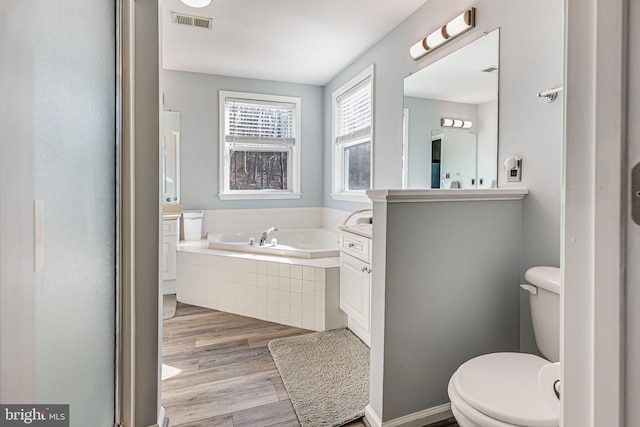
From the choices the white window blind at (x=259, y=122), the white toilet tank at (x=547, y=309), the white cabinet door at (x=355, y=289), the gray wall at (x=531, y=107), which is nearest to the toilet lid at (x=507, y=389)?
the white toilet tank at (x=547, y=309)

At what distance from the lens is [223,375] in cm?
210

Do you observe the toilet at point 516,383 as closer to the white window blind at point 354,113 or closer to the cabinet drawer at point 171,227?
the white window blind at point 354,113

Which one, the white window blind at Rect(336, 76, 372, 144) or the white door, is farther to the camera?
the white window blind at Rect(336, 76, 372, 144)

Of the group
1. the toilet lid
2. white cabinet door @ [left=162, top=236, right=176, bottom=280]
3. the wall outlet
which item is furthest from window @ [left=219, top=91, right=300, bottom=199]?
the toilet lid

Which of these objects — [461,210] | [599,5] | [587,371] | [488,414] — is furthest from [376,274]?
[599,5]

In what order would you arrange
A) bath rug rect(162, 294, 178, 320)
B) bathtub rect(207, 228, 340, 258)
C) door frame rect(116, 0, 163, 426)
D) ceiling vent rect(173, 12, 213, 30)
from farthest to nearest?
bathtub rect(207, 228, 340, 258) → bath rug rect(162, 294, 178, 320) → ceiling vent rect(173, 12, 213, 30) → door frame rect(116, 0, 163, 426)

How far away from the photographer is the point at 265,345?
2502mm

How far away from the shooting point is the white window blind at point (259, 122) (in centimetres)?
426

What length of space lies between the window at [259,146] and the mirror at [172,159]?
1.63 ft

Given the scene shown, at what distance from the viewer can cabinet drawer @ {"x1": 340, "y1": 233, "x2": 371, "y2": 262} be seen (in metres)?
2.26

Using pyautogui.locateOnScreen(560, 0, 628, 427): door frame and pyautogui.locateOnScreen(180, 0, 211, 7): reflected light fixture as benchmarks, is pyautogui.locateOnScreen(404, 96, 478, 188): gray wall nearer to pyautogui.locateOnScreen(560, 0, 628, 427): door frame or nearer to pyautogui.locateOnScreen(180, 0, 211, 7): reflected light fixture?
pyautogui.locateOnScreen(180, 0, 211, 7): reflected light fixture

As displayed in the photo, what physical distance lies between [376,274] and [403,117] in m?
1.66

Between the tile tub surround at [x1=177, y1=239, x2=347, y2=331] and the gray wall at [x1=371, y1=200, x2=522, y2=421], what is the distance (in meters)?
1.14

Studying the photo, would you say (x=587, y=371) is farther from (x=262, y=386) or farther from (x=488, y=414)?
(x=262, y=386)
